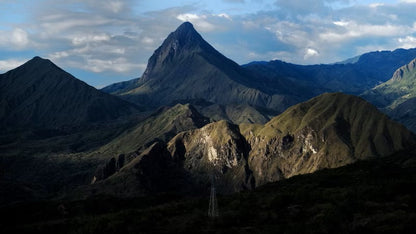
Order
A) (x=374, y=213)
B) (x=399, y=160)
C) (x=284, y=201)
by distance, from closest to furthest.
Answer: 1. (x=374, y=213)
2. (x=284, y=201)
3. (x=399, y=160)

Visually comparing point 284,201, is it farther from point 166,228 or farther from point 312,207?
point 166,228

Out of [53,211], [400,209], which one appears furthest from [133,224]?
[53,211]

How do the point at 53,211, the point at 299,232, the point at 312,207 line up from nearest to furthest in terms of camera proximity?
the point at 299,232 → the point at 312,207 → the point at 53,211

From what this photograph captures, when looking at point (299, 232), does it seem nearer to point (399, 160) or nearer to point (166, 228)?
point (166, 228)

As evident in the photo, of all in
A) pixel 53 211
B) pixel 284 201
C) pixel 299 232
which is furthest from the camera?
pixel 53 211

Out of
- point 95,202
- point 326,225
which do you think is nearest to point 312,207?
point 326,225

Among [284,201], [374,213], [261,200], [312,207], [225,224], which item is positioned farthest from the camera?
[261,200]

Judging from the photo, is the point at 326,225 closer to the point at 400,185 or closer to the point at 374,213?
the point at 374,213

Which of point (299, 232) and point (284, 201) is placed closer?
point (299, 232)

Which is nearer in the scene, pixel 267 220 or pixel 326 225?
pixel 326 225
